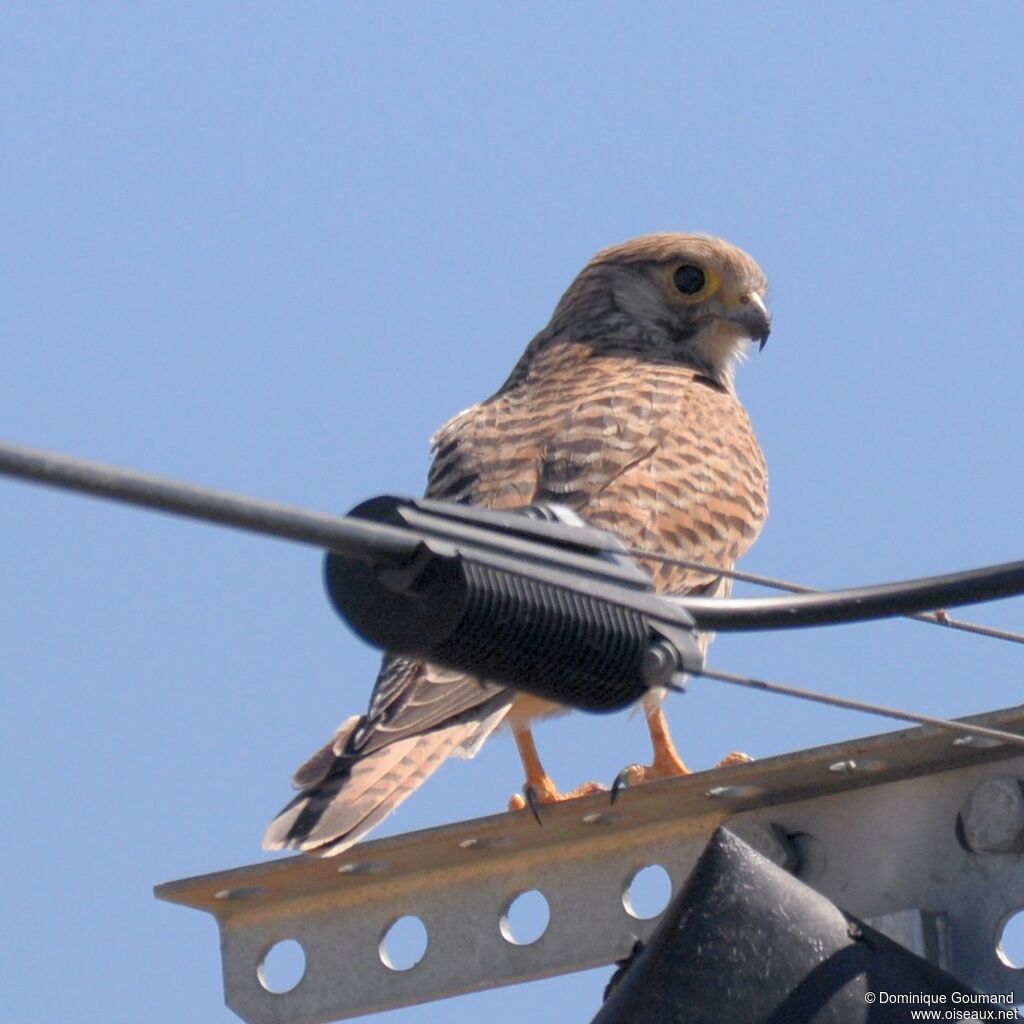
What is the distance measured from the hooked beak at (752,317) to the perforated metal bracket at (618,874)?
11.8 feet

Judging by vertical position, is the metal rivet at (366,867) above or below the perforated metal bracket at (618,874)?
above

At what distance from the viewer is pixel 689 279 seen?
773 cm

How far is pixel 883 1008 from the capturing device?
292 cm

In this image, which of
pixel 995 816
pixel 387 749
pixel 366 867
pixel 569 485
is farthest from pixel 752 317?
pixel 995 816

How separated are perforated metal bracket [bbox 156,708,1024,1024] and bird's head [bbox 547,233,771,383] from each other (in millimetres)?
3543

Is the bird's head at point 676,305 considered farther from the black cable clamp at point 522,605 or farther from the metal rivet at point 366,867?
the black cable clamp at point 522,605

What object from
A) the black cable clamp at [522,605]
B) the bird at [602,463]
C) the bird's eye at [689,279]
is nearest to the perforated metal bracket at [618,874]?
the bird at [602,463]

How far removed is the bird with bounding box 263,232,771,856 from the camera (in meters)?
5.09

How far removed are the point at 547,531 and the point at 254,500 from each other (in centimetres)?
48

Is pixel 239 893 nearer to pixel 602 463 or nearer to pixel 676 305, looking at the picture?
pixel 602 463

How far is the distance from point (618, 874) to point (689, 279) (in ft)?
13.1

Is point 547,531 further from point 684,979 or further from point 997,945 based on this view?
point 997,945

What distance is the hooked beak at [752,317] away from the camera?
24.5 ft

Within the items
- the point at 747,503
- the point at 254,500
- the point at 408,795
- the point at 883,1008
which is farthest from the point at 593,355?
the point at 254,500
